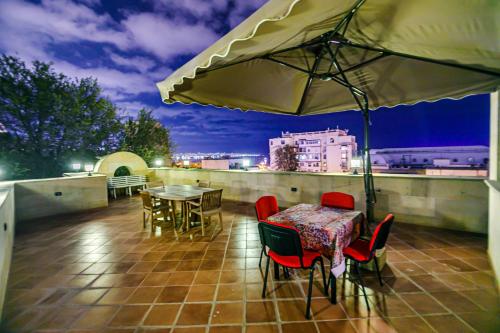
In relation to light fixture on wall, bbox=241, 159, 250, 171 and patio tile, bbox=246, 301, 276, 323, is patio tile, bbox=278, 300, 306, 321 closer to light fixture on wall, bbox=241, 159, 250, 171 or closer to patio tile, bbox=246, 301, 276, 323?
patio tile, bbox=246, 301, 276, 323

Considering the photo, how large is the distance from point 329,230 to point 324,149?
1366 inches

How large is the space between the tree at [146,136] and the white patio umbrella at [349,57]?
11333 mm

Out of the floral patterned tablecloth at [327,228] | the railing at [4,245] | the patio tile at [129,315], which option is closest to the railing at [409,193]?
the floral patterned tablecloth at [327,228]

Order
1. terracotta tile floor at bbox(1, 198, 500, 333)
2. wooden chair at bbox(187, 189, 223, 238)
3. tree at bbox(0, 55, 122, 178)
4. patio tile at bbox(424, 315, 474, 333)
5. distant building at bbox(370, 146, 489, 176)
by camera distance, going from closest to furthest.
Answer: patio tile at bbox(424, 315, 474, 333)
terracotta tile floor at bbox(1, 198, 500, 333)
wooden chair at bbox(187, 189, 223, 238)
tree at bbox(0, 55, 122, 178)
distant building at bbox(370, 146, 489, 176)

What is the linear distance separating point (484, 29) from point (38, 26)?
52.1 ft

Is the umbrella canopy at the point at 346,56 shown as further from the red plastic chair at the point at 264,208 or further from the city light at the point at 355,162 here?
the red plastic chair at the point at 264,208

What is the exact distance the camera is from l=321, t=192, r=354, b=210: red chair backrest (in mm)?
2783

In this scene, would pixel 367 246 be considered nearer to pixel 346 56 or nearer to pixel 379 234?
pixel 379 234

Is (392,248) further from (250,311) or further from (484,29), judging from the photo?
(484,29)

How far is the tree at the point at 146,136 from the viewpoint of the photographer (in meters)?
13.2

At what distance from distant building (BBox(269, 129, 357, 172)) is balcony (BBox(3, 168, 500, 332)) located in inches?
971

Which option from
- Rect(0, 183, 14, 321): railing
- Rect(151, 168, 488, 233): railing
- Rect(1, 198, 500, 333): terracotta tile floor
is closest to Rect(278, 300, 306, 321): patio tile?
Rect(1, 198, 500, 333): terracotta tile floor

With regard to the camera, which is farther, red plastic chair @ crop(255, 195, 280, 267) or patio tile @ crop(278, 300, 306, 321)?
red plastic chair @ crop(255, 195, 280, 267)

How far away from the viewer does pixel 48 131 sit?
8.84 m
